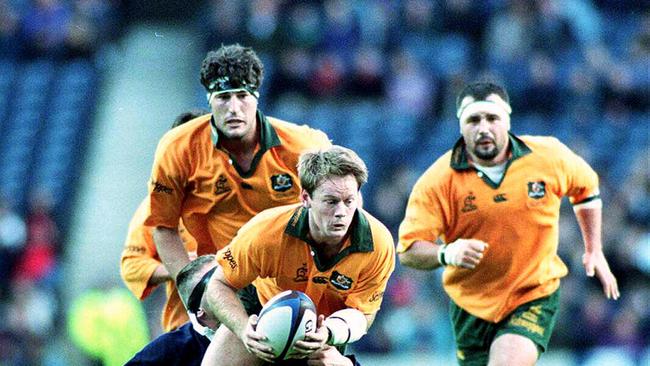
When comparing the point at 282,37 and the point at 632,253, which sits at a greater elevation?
the point at 282,37

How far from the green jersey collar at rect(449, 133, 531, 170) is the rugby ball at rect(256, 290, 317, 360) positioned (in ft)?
6.70

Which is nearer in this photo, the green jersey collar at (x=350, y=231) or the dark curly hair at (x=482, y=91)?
the green jersey collar at (x=350, y=231)

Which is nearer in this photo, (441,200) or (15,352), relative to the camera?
(441,200)

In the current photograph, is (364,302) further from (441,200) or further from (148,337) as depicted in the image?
(148,337)

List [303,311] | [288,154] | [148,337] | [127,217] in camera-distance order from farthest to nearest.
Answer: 1. [127,217]
2. [148,337]
3. [288,154]
4. [303,311]

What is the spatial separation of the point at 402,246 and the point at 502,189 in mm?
734

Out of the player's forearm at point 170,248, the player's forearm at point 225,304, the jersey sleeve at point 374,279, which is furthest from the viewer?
the player's forearm at point 170,248

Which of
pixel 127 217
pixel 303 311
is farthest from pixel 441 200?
pixel 127 217

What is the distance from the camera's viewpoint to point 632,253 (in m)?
13.6

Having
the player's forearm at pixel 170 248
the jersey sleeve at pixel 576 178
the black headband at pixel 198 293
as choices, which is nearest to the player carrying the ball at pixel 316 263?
the black headband at pixel 198 293

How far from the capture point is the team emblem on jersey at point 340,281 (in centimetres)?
743

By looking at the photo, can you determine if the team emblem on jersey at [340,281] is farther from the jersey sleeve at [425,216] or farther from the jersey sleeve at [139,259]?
the jersey sleeve at [139,259]

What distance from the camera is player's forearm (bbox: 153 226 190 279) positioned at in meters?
8.38

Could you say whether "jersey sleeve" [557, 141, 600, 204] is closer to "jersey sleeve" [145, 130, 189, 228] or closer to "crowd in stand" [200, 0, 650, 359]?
"jersey sleeve" [145, 130, 189, 228]
